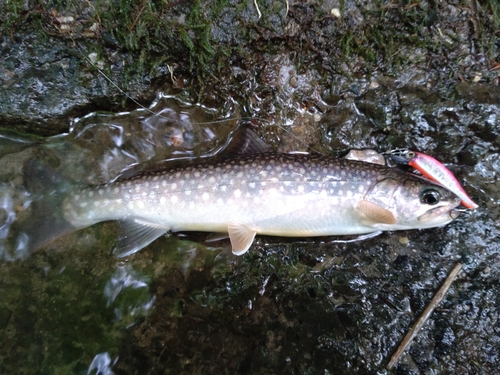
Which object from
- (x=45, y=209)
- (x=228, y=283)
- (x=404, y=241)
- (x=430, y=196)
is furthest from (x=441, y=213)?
(x=45, y=209)

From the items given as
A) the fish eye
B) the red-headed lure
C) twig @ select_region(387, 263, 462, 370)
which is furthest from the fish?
twig @ select_region(387, 263, 462, 370)

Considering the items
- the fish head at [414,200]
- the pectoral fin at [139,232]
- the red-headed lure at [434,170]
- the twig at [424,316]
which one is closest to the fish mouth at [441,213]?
the fish head at [414,200]

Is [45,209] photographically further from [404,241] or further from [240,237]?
[404,241]

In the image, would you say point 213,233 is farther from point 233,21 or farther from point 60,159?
point 233,21

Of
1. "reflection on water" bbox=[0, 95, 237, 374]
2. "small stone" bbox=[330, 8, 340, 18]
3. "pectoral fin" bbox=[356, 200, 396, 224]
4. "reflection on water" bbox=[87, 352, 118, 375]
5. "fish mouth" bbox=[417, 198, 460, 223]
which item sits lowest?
"reflection on water" bbox=[87, 352, 118, 375]

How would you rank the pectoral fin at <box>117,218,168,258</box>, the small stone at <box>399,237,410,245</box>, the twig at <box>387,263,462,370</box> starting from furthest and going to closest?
1. the small stone at <box>399,237,410,245</box>
2. the pectoral fin at <box>117,218,168,258</box>
3. the twig at <box>387,263,462,370</box>

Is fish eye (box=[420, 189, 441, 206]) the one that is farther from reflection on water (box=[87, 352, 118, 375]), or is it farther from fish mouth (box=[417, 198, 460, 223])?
reflection on water (box=[87, 352, 118, 375])

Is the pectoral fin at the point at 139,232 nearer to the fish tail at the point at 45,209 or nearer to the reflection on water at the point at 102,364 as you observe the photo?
the fish tail at the point at 45,209
